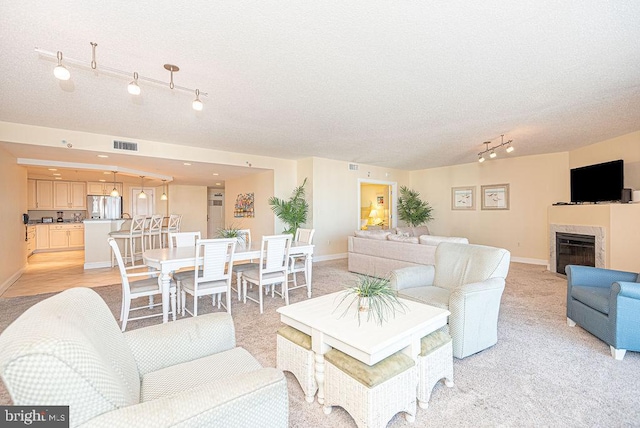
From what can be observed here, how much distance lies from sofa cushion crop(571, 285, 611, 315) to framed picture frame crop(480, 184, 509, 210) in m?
4.80

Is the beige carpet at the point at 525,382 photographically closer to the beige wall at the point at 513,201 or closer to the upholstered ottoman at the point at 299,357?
the upholstered ottoman at the point at 299,357

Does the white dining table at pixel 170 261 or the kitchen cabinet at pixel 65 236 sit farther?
the kitchen cabinet at pixel 65 236

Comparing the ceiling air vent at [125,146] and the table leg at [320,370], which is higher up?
the ceiling air vent at [125,146]

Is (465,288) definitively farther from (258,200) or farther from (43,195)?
(43,195)

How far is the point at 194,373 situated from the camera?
1.41 meters

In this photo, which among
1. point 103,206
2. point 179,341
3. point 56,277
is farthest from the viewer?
point 103,206

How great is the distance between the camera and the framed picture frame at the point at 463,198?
7.87 meters

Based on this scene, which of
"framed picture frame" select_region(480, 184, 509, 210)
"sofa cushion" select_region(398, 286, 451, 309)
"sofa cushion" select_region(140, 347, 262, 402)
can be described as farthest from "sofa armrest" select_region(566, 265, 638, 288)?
"framed picture frame" select_region(480, 184, 509, 210)

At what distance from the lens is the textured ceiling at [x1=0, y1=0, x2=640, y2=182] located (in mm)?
1944

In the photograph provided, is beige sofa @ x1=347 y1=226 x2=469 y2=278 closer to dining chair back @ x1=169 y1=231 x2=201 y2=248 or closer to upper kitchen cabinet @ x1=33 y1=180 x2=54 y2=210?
dining chair back @ x1=169 y1=231 x2=201 y2=248

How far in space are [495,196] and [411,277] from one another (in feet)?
19.0

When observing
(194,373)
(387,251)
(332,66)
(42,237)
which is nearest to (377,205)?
(387,251)

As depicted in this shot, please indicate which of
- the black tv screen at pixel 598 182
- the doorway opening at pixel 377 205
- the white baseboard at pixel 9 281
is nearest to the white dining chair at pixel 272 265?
the white baseboard at pixel 9 281

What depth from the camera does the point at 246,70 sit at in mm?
2711
